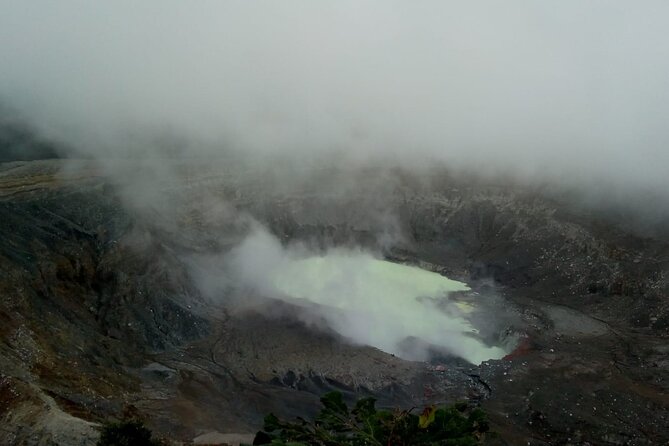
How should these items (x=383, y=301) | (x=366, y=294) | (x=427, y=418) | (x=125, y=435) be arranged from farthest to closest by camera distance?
1. (x=366, y=294)
2. (x=383, y=301)
3. (x=125, y=435)
4. (x=427, y=418)

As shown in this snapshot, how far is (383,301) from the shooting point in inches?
2815

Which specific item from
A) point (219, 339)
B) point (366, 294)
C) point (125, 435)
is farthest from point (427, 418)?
point (366, 294)

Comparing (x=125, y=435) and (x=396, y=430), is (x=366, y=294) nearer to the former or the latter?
(x=125, y=435)

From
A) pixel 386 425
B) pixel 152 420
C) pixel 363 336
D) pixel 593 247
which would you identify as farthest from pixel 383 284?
pixel 386 425

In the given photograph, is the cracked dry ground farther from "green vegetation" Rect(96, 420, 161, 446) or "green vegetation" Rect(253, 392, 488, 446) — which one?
"green vegetation" Rect(253, 392, 488, 446)

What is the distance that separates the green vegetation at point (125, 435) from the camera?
17.3 metres

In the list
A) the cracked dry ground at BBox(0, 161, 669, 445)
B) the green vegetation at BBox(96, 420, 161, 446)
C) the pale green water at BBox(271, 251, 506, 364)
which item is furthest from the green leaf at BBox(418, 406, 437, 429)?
the pale green water at BBox(271, 251, 506, 364)

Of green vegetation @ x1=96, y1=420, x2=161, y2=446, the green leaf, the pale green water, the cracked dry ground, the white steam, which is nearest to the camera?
the green leaf

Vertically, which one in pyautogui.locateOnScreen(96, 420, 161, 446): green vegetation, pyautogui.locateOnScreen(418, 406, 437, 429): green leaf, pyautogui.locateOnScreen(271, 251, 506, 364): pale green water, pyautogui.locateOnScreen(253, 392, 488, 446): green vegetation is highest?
pyautogui.locateOnScreen(418, 406, 437, 429): green leaf

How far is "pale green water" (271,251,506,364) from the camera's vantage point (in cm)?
6000

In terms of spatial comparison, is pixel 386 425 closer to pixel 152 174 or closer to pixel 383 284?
pixel 383 284

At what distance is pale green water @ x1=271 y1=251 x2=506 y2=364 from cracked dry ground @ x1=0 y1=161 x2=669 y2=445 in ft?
14.1

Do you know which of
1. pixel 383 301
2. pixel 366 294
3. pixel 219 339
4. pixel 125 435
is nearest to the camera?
pixel 125 435

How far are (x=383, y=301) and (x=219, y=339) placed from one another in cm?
2496
